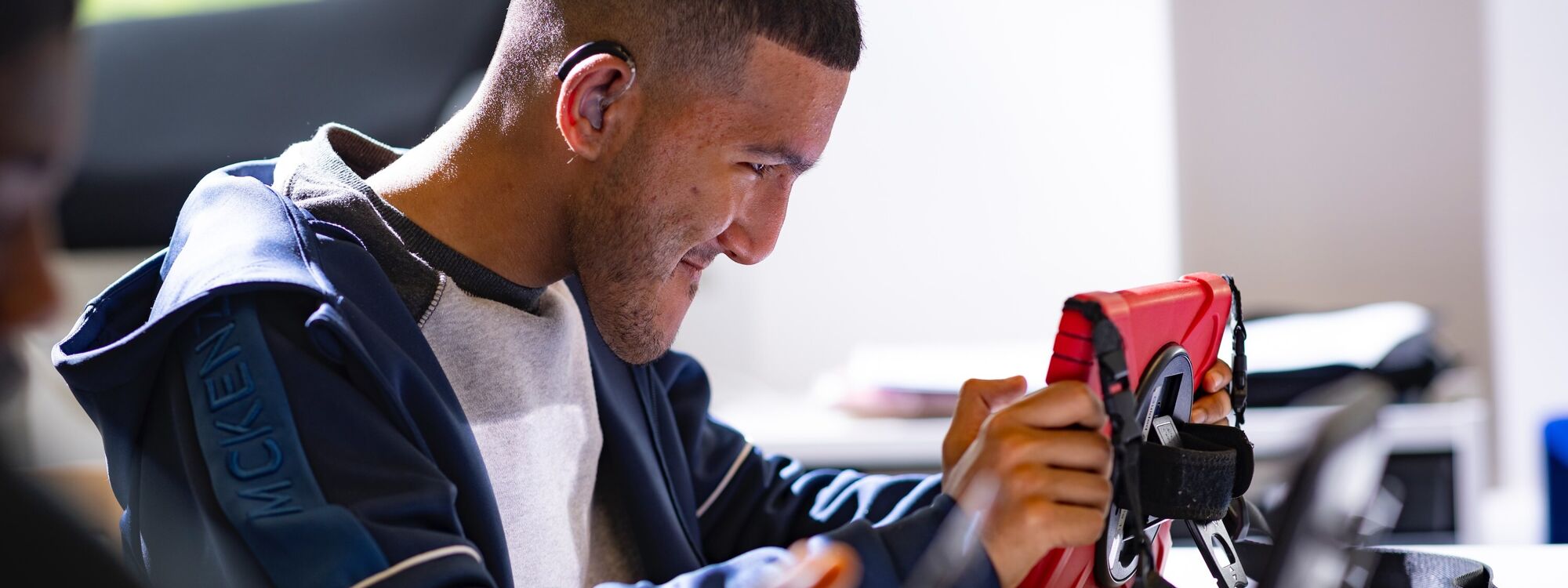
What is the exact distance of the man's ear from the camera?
0.87m

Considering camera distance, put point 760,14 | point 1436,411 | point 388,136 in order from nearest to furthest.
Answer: point 760,14, point 1436,411, point 388,136

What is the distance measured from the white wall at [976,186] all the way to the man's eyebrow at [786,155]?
48.1 inches

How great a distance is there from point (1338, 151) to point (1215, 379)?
154 centimetres

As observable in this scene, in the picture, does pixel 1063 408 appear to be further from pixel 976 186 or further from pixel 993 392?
pixel 976 186

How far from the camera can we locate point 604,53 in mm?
868

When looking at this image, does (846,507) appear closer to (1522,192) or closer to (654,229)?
(654,229)

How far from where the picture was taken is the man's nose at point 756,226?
3.01 feet

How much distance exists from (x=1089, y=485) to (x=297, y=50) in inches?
75.1

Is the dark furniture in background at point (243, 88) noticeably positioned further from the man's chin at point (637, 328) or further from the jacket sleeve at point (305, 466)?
the jacket sleeve at point (305, 466)

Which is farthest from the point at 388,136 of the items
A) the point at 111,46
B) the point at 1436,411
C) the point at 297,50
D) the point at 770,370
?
the point at 1436,411

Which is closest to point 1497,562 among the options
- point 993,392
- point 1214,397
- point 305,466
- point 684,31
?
point 1214,397

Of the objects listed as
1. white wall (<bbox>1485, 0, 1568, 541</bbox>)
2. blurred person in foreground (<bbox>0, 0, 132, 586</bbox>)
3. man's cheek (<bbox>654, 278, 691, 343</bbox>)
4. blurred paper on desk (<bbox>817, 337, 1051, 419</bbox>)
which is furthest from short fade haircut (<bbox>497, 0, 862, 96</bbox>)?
white wall (<bbox>1485, 0, 1568, 541</bbox>)

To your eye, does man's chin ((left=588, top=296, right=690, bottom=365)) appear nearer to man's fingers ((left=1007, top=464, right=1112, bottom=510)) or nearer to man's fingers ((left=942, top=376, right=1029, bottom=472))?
man's fingers ((left=942, top=376, right=1029, bottom=472))

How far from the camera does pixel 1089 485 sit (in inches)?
26.7
